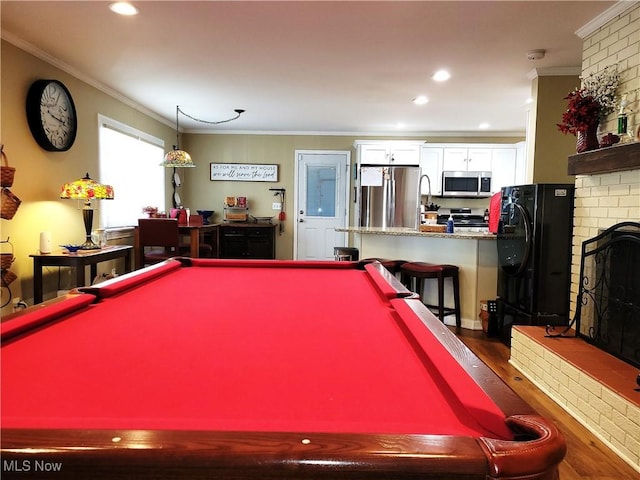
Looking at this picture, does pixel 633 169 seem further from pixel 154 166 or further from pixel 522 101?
pixel 154 166

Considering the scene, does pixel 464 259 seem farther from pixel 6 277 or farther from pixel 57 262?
pixel 6 277

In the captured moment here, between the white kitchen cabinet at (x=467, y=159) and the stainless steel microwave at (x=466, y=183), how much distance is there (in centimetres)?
12

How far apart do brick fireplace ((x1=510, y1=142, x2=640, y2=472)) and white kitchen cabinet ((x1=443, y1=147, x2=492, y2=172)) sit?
3.72 meters

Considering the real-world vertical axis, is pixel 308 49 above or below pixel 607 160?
above

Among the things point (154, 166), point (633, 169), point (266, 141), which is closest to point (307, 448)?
point (633, 169)

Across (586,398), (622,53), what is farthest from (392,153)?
(586,398)

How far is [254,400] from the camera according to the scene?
78 cm

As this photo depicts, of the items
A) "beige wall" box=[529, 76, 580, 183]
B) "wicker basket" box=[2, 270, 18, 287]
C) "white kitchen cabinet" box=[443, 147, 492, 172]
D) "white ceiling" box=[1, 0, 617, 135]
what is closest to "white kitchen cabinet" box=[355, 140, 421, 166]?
"white kitchen cabinet" box=[443, 147, 492, 172]

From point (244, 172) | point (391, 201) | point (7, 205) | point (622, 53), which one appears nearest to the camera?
point (622, 53)

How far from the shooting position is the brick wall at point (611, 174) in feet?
8.07

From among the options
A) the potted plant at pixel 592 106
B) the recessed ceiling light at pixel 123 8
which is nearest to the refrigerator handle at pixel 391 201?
the potted plant at pixel 592 106

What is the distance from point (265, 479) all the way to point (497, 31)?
3221 mm

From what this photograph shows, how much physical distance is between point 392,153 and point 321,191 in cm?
133

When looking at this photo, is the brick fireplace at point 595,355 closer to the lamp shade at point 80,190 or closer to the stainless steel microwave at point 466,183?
the lamp shade at point 80,190
